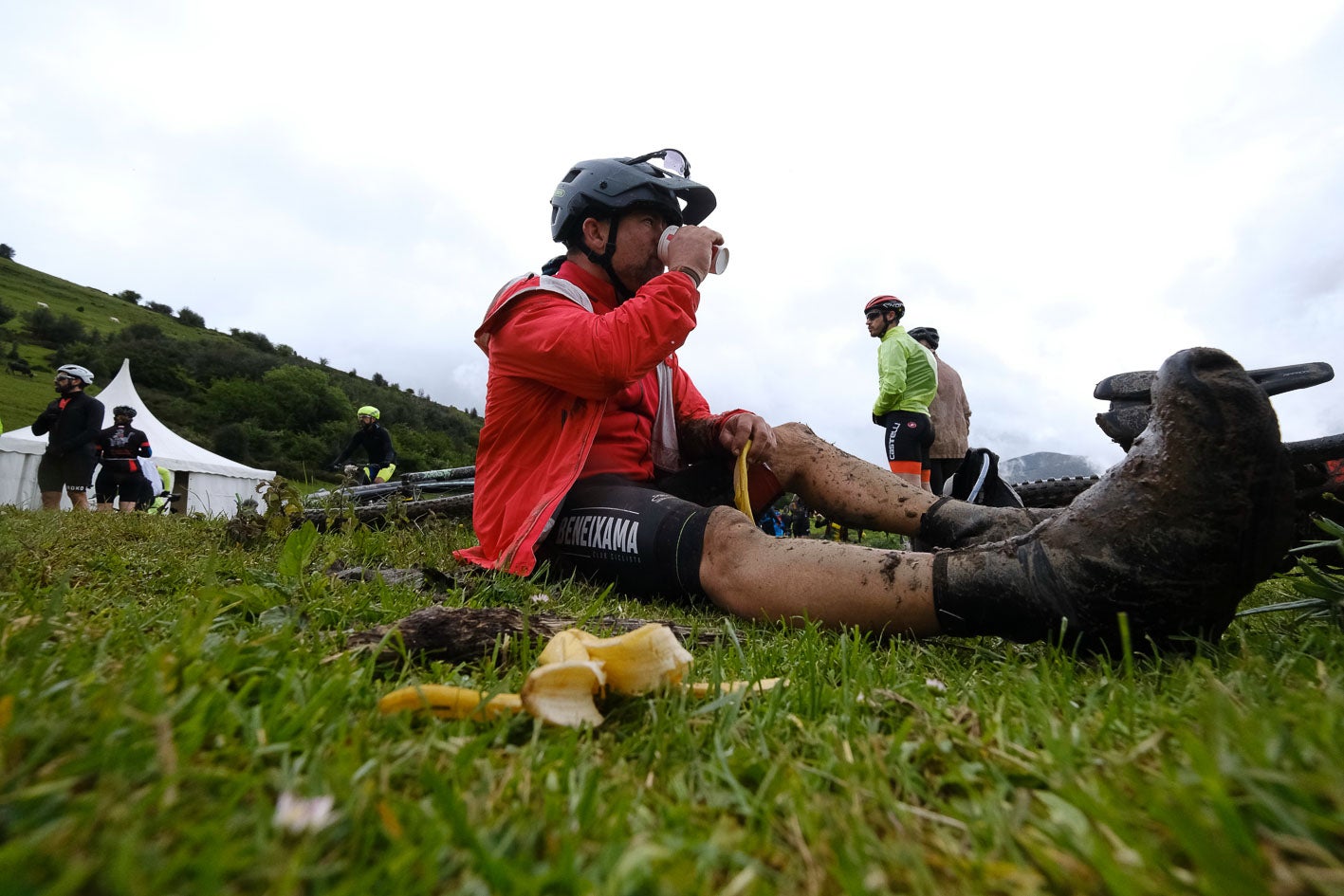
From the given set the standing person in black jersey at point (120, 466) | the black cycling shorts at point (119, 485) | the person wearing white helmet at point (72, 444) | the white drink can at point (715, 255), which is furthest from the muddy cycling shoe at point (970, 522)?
the black cycling shorts at point (119, 485)

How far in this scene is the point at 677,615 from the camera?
222 centimetres

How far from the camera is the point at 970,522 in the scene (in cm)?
229

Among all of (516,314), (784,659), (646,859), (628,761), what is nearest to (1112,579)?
(784,659)

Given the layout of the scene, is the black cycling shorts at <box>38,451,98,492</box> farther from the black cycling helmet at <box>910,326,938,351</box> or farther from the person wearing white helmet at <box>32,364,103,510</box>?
the black cycling helmet at <box>910,326,938,351</box>

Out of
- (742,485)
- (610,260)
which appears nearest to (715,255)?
(610,260)

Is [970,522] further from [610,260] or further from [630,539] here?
[610,260]

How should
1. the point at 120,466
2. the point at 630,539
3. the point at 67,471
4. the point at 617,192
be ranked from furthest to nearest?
the point at 120,466
the point at 67,471
the point at 617,192
the point at 630,539

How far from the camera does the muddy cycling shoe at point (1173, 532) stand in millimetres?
1355

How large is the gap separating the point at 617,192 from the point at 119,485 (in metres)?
15.1

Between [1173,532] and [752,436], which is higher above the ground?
[752,436]

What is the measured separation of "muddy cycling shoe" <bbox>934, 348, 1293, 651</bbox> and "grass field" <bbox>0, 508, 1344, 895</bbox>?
21 centimetres

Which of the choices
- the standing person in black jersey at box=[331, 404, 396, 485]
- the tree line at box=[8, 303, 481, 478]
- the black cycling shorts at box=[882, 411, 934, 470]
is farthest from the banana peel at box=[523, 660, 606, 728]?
the tree line at box=[8, 303, 481, 478]

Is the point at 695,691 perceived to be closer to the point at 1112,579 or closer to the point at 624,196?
the point at 1112,579

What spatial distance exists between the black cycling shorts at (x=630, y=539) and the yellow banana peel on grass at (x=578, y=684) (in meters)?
1.03
